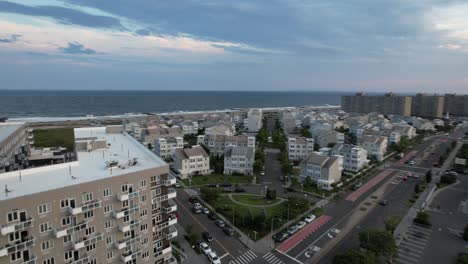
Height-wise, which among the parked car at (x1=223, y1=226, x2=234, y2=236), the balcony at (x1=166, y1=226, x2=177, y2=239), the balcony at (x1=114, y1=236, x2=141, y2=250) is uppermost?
the balcony at (x1=114, y1=236, x2=141, y2=250)

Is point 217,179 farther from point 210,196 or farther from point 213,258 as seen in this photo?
point 213,258

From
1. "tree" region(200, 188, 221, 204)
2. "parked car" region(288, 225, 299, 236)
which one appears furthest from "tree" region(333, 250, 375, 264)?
"tree" region(200, 188, 221, 204)

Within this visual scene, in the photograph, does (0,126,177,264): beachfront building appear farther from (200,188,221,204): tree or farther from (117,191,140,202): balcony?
(200,188,221,204): tree

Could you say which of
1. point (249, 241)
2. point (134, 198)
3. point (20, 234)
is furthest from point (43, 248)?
point (249, 241)

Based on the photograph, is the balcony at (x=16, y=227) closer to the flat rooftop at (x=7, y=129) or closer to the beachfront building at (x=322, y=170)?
the flat rooftop at (x=7, y=129)

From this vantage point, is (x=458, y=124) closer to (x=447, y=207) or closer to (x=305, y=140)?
(x=305, y=140)
